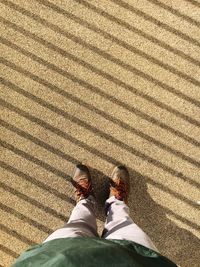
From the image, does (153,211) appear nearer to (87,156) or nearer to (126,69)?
(87,156)

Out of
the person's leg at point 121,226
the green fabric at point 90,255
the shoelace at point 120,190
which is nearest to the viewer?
the green fabric at point 90,255

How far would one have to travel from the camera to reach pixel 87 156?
102 inches

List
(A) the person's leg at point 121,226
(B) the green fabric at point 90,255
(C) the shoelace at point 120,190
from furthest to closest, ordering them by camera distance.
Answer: (C) the shoelace at point 120,190, (A) the person's leg at point 121,226, (B) the green fabric at point 90,255

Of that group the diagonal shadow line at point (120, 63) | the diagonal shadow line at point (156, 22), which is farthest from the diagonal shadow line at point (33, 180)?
the diagonal shadow line at point (156, 22)

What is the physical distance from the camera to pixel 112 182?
8.49ft

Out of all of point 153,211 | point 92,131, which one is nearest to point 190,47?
point 92,131

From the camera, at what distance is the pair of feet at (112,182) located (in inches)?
100.0

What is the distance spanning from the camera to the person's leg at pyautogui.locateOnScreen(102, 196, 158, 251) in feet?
6.95

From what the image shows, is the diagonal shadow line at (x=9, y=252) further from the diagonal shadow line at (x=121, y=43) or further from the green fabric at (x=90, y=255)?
the diagonal shadow line at (x=121, y=43)

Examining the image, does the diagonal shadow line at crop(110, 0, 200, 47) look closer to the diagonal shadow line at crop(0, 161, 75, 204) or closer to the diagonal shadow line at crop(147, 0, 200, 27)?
the diagonal shadow line at crop(147, 0, 200, 27)

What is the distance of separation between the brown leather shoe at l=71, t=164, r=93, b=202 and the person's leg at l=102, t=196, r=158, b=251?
14 centimetres

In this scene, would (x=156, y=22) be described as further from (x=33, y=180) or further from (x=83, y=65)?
(x=33, y=180)

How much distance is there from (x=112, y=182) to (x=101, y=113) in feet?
1.33

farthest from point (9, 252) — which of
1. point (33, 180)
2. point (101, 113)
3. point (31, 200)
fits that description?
point (101, 113)
